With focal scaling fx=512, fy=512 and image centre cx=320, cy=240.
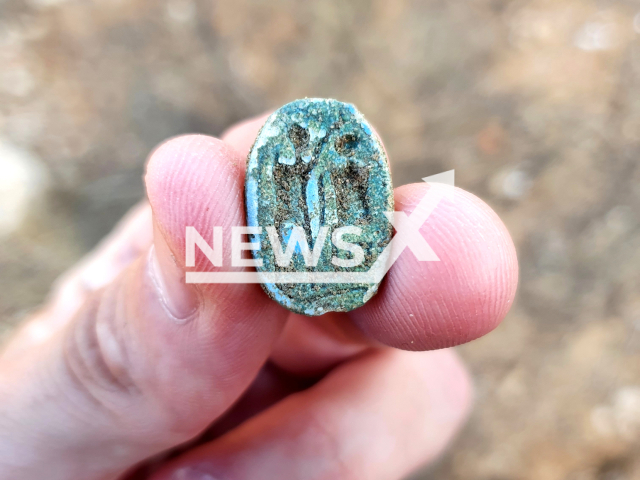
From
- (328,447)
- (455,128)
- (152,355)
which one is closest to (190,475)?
(328,447)

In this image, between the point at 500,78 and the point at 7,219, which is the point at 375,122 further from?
the point at 7,219

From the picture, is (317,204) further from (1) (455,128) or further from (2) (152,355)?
(1) (455,128)

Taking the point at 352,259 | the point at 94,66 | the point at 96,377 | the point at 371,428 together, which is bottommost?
the point at 371,428

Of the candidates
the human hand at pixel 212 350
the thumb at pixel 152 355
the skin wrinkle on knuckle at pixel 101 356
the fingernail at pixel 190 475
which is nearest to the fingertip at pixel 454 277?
the human hand at pixel 212 350

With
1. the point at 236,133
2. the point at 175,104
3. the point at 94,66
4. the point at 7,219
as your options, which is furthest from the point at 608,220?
the point at 7,219

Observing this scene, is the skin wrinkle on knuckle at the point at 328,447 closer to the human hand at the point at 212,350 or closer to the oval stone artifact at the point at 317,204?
the human hand at the point at 212,350

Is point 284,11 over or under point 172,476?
over

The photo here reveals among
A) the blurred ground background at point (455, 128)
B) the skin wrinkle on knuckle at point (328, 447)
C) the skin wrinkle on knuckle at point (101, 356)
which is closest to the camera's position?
the skin wrinkle on knuckle at point (101, 356)

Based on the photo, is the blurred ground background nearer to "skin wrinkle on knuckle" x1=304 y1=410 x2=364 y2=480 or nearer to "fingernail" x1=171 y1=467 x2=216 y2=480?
"skin wrinkle on knuckle" x1=304 y1=410 x2=364 y2=480
